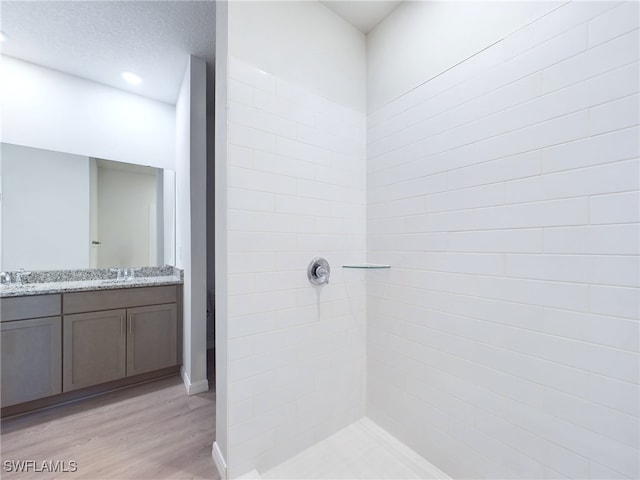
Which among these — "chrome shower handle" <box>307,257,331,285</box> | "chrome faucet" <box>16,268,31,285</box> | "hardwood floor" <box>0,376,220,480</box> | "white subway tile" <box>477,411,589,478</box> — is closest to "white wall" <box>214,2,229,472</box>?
"hardwood floor" <box>0,376,220,480</box>

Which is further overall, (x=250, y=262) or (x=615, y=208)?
(x=250, y=262)

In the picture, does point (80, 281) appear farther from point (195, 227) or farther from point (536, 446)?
point (536, 446)

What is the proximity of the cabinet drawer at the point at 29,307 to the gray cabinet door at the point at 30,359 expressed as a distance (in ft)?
0.13

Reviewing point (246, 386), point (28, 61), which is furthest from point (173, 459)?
point (28, 61)

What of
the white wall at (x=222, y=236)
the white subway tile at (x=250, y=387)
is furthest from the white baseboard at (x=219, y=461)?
the white subway tile at (x=250, y=387)

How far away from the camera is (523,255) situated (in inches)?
42.2

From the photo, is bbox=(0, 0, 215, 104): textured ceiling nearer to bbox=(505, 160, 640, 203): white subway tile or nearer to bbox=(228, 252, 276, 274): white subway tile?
bbox=(228, 252, 276, 274): white subway tile

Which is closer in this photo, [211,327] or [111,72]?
[111,72]

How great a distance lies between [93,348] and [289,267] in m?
1.86

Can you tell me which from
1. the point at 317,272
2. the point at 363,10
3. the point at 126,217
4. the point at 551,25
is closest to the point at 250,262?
the point at 317,272

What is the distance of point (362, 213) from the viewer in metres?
1.77

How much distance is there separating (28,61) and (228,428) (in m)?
3.24

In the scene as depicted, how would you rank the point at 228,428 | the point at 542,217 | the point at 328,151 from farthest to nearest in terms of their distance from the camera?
the point at 328,151 < the point at 228,428 < the point at 542,217

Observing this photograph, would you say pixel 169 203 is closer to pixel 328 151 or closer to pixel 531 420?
pixel 328 151
